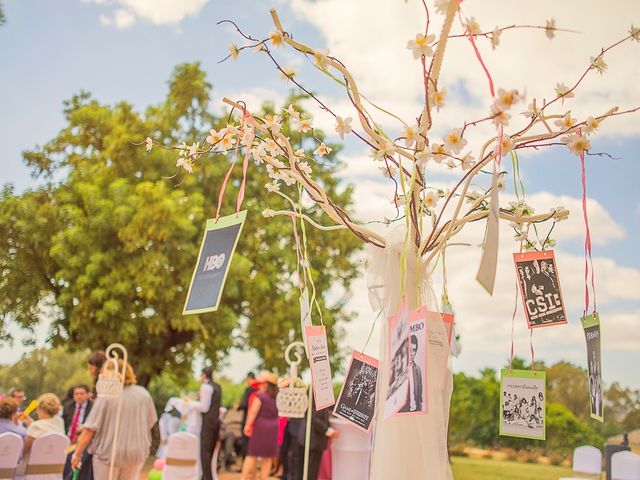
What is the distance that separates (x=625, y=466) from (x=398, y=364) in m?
4.26

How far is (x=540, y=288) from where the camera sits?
2719 mm

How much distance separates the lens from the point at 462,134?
213 centimetres

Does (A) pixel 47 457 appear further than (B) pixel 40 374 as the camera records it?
No

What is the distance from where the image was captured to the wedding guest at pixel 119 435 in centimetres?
525

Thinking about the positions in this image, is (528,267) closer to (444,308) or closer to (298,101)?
(444,308)

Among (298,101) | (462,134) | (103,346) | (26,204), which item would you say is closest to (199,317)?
(103,346)

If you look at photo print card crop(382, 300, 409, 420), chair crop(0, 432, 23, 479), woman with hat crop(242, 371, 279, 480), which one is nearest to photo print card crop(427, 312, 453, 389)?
photo print card crop(382, 300, 409, 420)

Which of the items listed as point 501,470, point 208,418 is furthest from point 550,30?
point 501,470

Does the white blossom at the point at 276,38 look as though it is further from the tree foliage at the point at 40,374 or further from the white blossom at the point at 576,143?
the tree foliage at the point at 40,374

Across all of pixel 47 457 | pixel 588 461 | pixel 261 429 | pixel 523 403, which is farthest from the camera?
pixel 261 429

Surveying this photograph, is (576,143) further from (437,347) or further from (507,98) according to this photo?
(437,347)

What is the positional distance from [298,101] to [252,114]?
12024 millimetres

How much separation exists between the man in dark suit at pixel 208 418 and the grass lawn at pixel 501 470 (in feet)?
13.2

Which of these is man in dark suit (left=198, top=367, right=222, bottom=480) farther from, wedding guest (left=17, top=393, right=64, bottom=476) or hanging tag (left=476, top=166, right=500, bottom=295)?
hanging tag (left=476, top=166, right=500, bottom=295)
